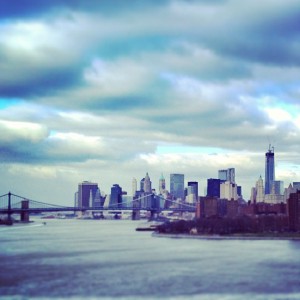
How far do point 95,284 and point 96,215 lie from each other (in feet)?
460

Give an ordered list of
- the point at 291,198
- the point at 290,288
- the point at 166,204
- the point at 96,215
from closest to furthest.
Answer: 1. the point at 290,288
2. the point at 291,198
3. the point at 166,204
4. the point at 96,215

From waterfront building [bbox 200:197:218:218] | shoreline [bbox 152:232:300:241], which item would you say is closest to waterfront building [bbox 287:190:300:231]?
shoreline [bbox 152:232:300:241]

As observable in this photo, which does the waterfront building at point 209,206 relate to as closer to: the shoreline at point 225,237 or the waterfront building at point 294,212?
the waterfront building at point 294,212

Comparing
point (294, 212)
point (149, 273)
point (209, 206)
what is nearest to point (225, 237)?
point (294, 212)

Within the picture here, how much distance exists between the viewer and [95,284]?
88.6 feet

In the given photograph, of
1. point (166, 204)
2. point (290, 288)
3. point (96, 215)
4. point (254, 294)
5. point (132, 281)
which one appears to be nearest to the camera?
point (254, 294)

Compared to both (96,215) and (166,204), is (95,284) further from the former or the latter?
(96,215)

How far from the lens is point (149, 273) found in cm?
3078

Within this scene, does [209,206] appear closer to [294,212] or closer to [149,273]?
[294,212]

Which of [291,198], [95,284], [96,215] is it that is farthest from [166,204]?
[95,284]

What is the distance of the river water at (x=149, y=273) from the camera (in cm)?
2445

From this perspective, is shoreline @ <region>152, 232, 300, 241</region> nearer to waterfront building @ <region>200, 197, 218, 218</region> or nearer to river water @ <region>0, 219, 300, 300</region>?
river water @ <region>0, 219, 300, 300</region>

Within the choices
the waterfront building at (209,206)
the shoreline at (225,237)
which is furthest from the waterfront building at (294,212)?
the waterfront building at (209,206)

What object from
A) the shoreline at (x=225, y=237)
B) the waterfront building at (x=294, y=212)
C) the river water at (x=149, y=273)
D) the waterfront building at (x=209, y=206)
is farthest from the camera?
the waterfront building at (x=209, y=206)
